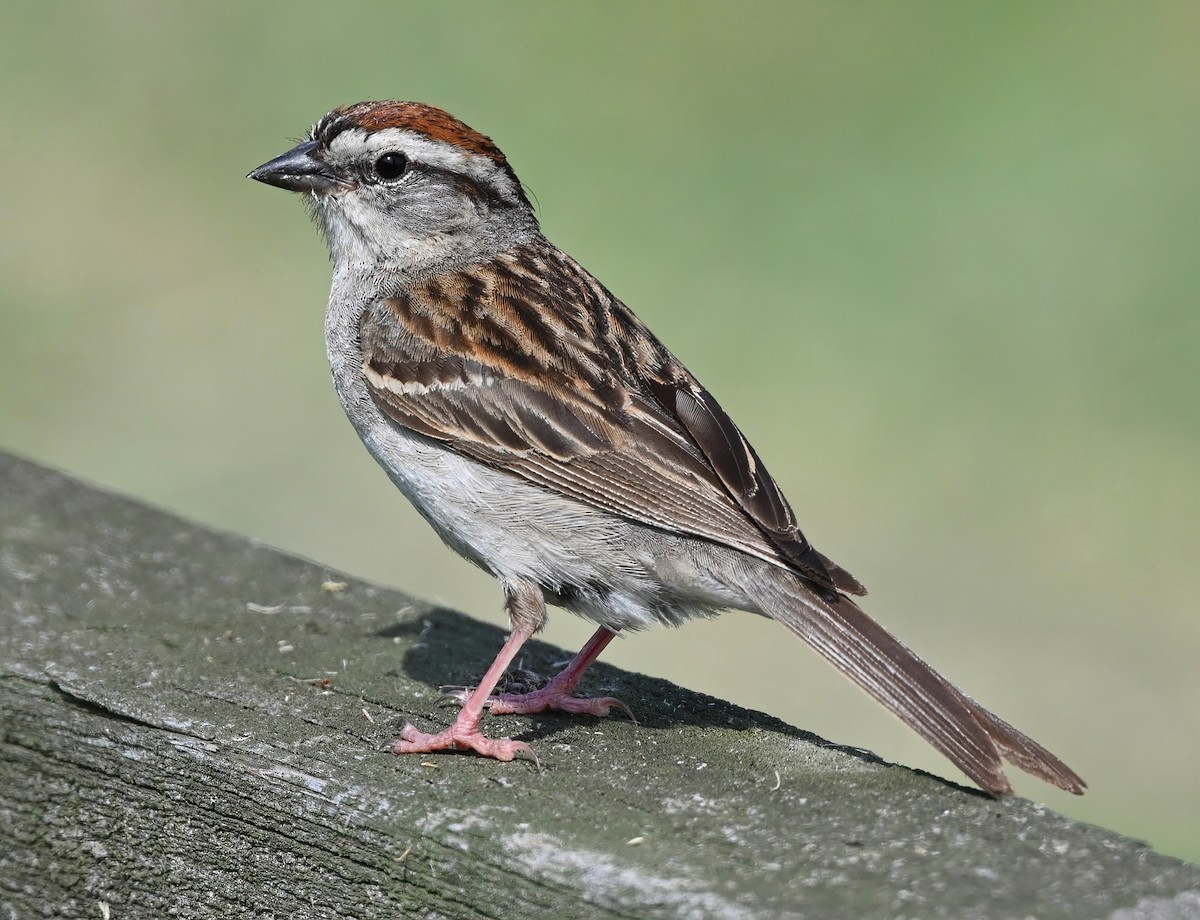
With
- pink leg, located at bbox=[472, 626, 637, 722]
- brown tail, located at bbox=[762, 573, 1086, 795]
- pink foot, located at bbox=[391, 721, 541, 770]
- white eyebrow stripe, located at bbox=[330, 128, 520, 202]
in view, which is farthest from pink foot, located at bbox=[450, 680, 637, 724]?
white eyebrow stripe, located at bbox=[330, 128, 520, 202]

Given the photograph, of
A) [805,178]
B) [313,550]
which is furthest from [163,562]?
[805,178]

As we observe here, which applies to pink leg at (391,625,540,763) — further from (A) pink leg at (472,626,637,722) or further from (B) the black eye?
(B) the black eye

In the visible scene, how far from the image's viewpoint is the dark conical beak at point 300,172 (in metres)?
4.53

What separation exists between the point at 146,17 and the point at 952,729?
37.2ft

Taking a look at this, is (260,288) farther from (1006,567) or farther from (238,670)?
(238,670)

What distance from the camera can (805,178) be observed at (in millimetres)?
10648

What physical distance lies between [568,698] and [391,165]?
1.72 meters

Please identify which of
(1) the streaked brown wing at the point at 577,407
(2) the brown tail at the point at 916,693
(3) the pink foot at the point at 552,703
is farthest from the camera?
(1) the streaked brown wing at the point at 577,407

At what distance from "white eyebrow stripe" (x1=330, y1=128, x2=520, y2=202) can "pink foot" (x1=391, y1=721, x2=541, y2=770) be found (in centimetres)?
184

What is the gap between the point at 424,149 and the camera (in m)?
4.47

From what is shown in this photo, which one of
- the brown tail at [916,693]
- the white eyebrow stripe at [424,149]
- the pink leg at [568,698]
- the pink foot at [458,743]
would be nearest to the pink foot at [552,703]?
the pink leg at [568,698]

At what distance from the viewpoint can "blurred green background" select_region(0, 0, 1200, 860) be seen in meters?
7.61

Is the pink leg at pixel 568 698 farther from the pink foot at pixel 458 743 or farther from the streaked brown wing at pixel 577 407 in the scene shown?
the streaked brown wing at pixel 577 407

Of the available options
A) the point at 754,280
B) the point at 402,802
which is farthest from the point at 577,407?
the point at 754,280
